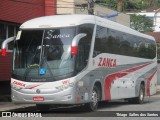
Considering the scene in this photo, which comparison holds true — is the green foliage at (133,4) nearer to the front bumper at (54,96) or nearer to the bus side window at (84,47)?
the bus side window at (84,47)

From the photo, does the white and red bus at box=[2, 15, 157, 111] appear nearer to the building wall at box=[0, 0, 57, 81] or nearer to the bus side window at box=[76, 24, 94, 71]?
the bus side window at box=[76, 24, 94, 71]

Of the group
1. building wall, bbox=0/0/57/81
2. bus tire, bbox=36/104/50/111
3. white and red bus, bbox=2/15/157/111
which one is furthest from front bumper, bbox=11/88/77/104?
building wall, bbox=0/0/57/81

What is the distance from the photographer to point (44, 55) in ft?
52.2

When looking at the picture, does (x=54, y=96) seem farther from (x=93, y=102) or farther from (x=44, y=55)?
(x=93, y=102)

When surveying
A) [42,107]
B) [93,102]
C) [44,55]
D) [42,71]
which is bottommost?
[42,107]

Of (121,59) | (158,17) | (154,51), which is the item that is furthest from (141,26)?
(121,59)

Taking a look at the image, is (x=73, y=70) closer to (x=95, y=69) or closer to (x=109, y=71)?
(x=95, y=69)

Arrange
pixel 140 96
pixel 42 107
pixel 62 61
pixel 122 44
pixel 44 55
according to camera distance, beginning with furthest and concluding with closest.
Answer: pixel 140 96 → pixel 122 44 → pixel 42 107 → pixel 44 55 → pixel 62 61

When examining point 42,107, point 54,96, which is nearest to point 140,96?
point 42,107

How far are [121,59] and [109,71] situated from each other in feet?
5.16

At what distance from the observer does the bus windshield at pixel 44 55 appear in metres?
15.7

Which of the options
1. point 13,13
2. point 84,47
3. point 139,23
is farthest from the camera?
point 139,23

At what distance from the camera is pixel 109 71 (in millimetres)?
19141

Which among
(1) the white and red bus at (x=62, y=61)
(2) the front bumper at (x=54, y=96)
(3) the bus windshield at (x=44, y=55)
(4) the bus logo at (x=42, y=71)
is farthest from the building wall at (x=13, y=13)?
(4) the bus logo at (x=42, y=71)
